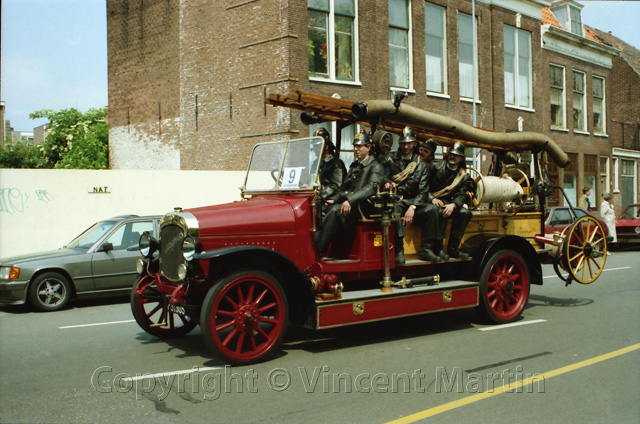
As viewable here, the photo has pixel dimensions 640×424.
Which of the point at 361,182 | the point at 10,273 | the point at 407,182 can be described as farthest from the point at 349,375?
the point at 10,273

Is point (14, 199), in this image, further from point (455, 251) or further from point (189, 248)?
point (455, 251)

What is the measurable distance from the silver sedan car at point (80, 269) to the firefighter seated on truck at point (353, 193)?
14.2ft

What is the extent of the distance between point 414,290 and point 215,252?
8.46 ft

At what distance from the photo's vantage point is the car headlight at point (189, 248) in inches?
248

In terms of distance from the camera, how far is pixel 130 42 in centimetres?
2523

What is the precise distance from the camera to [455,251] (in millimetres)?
8242

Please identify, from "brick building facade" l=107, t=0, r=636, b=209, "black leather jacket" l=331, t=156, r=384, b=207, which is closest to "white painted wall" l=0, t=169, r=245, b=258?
"brick building facade" l=107, t=0, r=636, b=209

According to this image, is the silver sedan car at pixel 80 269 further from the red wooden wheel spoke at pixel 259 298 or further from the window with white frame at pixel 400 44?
the window with white frame at pixel 400 44

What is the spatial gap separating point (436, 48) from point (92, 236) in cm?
1584

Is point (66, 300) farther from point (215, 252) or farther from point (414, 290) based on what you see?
point (414, 290)

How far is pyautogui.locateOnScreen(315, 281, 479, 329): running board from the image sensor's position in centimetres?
669

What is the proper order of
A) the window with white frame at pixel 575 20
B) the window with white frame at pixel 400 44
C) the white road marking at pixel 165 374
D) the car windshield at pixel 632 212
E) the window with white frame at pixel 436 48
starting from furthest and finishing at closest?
1. the window with white frame at pixel 575 20
2. the window with white frame at pixel 436 48
3. the car windshield at pixel 632 212
4. the window with white frame at pixel 400 44
5. the white road marking at pixel 165 374

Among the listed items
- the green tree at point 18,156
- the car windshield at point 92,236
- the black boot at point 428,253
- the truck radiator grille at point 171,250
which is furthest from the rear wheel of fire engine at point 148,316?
the green tree at point 18,156

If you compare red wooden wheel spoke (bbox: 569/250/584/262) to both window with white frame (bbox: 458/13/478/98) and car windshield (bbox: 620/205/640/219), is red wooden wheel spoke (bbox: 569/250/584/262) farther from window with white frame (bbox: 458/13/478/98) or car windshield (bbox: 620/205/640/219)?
window with white frame (bbox: 458/13/478/98)
